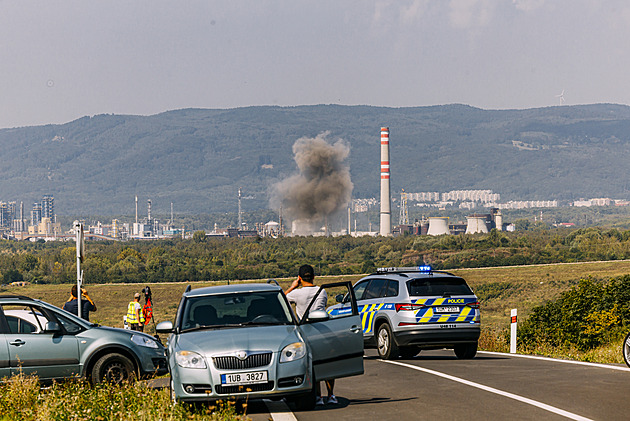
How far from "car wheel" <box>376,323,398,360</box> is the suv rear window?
90 centimetres

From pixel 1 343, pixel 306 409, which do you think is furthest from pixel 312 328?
pixel 1 343

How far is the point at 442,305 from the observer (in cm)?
1681

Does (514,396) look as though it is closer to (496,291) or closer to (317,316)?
(317,316)

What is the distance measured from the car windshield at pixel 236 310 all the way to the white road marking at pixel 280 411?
3.38 ft

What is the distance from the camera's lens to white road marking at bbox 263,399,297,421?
1006 centimetres

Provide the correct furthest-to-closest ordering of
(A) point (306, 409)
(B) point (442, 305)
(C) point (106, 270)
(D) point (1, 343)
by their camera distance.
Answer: (C) point (106, 270) → (B) point (442, 305) → (D) point (1, 343) → (A) point (306, 409)

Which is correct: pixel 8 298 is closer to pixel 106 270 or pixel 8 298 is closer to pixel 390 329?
pixel 390 329

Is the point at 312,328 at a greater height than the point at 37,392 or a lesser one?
greater

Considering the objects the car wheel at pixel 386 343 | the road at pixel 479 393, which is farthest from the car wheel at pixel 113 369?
the car wheel at pixel 386 343

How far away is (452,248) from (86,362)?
132 meters

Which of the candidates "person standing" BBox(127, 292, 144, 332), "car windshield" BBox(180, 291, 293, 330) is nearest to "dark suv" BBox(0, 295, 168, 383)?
"car windshield" BBox(180, 291, 293, 330)

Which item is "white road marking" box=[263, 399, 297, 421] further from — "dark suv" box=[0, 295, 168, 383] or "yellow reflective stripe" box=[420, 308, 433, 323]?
"yellow reflective stripe" box=[420, 308, 433, 323]

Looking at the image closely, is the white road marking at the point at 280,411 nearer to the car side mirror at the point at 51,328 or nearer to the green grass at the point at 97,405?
the green grass at the point at 97,405

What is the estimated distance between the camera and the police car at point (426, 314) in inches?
659
